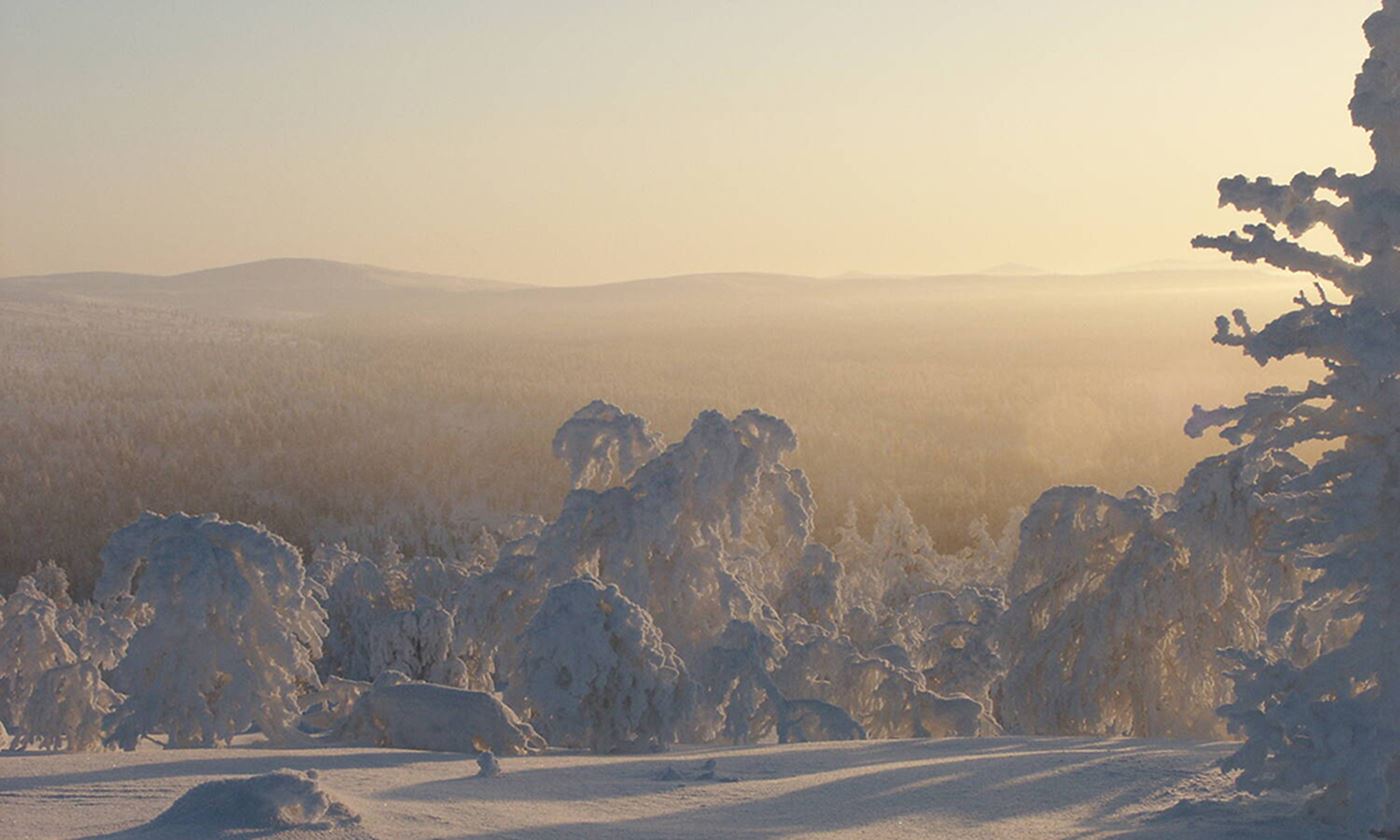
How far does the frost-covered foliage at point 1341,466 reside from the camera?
29.4ft

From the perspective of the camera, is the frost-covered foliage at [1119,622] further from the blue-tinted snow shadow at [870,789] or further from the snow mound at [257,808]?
the snow mound at [257,808]

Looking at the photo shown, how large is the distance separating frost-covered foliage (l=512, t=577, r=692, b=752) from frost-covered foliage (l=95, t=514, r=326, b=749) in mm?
2867

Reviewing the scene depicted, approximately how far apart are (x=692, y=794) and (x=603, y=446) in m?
15.3

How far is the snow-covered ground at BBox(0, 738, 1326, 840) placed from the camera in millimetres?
9078

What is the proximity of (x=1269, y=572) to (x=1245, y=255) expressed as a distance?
15.6 ft

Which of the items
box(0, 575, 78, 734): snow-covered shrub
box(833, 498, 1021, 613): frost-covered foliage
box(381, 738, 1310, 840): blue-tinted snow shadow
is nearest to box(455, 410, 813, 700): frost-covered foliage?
box(0, 575, 78, 734): snow-covered shrub

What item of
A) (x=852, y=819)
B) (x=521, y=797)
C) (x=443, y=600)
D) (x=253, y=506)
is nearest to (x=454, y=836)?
(x=521, y=797)

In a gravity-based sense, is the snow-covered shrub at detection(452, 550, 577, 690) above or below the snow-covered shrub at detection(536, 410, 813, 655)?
below

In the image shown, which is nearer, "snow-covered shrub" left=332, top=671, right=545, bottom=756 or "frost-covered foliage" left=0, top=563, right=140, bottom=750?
"snow-covered shrub" left=332, top=671, right=545, bottom=756

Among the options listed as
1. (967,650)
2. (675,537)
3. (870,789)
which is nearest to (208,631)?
(870,789)

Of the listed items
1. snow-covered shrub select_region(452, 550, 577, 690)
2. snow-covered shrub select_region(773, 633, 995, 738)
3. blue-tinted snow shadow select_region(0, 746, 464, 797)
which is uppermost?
blue-tinted snow shadow select_region(0, 746, 464, 797)

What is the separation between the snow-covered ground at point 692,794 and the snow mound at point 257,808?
0.04 m

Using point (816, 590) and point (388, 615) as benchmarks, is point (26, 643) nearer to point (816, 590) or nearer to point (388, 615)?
point (388, 615)

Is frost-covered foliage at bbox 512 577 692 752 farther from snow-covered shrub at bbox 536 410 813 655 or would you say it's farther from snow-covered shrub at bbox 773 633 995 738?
snow-covered shrub at bbox 773 633 995 738
